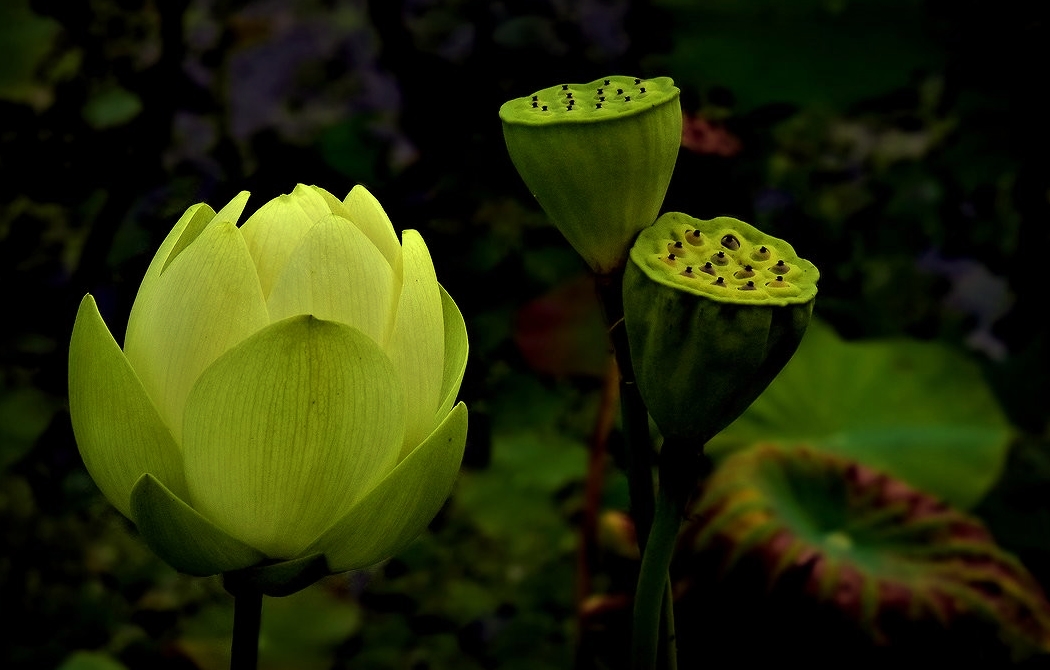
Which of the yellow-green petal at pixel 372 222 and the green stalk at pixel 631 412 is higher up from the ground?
the yellow-green petal at pixel 372 222

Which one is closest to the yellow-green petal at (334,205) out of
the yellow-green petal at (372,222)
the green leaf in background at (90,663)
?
the yellow-green petal at (372,222)

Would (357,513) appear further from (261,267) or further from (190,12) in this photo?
(190,12)

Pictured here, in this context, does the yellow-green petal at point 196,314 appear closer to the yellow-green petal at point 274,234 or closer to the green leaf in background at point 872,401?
the yellow-green petal at point 274,234

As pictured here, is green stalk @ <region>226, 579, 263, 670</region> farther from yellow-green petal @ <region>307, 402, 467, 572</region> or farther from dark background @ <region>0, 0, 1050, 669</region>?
dark background @ <region>0, 0, 1050, 669</region>

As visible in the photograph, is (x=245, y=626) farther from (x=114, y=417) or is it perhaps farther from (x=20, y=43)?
(x=20, y=43)

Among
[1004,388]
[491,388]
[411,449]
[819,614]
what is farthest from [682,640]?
[1004,388]

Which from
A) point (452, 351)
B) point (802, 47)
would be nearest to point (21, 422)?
point (452, 351)
